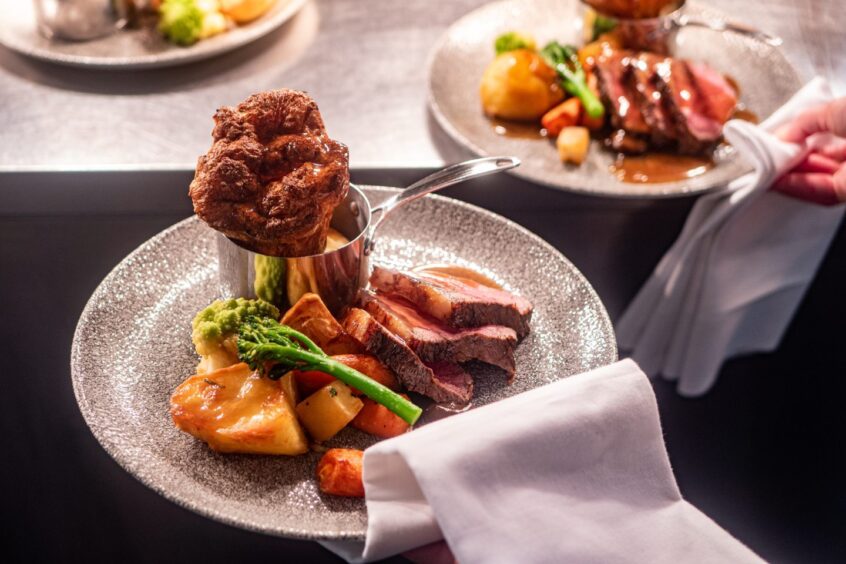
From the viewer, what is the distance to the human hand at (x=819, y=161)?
192 centimetres

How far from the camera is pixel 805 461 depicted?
2.45 metres

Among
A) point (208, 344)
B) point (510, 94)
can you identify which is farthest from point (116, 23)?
point (208, 344)

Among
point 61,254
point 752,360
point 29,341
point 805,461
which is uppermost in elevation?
point 61,254

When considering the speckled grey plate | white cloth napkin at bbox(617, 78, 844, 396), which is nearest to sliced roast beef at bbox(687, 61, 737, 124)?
white cloth napkin at bbox(617, 78, 844, 396)

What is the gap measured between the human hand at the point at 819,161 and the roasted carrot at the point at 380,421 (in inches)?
46.9

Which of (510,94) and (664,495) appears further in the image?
(510,94)

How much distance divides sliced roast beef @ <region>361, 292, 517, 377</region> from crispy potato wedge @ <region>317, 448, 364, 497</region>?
0.80 ft

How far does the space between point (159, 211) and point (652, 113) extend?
1189 millimetres

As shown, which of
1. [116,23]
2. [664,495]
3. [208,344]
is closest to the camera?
[664,495]

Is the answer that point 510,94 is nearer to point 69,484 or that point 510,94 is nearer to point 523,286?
point 523,286

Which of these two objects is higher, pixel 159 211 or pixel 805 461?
pixel 159 211

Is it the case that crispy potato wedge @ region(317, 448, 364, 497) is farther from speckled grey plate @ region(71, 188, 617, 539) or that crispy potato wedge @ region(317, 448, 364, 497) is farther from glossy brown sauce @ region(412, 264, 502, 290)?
glossy brown sauce @ region(412, 264, 502, 290)

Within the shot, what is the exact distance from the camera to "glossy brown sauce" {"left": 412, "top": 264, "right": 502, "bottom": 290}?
1613 millimetres

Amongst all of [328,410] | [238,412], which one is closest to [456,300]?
[328,410]
